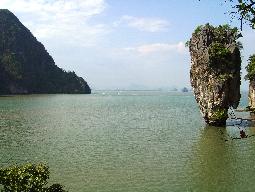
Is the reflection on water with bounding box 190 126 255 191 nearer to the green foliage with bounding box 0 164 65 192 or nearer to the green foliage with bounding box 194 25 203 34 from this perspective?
the green foliage with bounding box 0 164 65 192

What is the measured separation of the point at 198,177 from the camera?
33000 mm

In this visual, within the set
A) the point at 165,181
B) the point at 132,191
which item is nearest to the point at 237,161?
the point at 165,181

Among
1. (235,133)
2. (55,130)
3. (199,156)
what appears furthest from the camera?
(55,130)

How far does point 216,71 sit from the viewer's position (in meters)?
66.2

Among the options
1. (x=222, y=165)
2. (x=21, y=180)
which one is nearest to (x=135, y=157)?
(x=222, y=165)

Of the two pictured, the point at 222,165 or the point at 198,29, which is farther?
the point at 198,29

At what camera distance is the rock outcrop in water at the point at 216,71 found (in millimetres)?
65000

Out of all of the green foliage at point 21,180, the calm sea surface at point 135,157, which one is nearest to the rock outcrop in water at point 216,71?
the calm sea surface at point 135,157

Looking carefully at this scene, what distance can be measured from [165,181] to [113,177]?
425 centimetres

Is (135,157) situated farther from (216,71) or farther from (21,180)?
(216,71)

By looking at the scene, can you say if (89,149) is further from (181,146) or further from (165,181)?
(165,181)

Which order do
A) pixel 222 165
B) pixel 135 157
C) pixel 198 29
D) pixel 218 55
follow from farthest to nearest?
pixel 198 29, pixel 218 55, pixel 135 157, pixel 222 165

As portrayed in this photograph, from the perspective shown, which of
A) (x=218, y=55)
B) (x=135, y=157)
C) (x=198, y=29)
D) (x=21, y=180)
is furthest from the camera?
(x=198, y=29)

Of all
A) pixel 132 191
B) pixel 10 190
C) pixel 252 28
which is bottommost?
pixel 132 191
